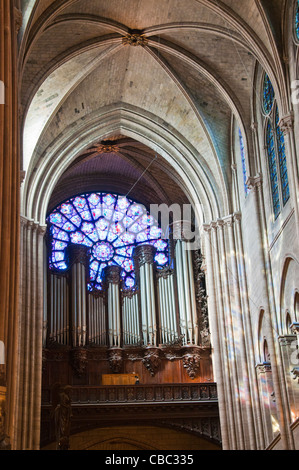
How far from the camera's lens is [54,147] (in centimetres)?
2302

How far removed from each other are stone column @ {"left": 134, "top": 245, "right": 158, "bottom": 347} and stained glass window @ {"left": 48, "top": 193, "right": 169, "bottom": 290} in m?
0.58

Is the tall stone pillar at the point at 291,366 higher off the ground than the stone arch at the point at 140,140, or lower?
lower

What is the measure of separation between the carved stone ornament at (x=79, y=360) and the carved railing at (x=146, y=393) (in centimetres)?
158

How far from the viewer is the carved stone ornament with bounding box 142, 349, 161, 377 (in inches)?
978

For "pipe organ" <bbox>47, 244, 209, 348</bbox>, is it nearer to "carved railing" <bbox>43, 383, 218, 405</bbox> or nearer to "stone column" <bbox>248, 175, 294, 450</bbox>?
"carved railing" <bbox>43, 383, 218, 405</bbox>

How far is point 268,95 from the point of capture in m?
20.2

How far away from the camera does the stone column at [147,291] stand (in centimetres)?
2538

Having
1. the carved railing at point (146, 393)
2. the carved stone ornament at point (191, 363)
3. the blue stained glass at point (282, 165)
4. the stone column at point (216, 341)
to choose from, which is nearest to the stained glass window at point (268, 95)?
the blue stained glass at point (282, 165)

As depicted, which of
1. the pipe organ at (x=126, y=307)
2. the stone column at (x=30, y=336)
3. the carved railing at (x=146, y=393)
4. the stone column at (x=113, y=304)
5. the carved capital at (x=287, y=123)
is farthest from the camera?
the stone column at (x=113, y=304)

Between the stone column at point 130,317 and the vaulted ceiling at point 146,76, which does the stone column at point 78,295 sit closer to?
the stone column at point 130,317

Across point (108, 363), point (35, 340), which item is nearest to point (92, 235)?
point (108, 363)

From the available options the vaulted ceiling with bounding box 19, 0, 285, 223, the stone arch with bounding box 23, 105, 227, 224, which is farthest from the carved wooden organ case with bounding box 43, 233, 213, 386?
the vaulted ceiling with bounding box 19, 0, 285, 223

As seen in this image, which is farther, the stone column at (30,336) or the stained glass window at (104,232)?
the stained glass window at (104,232)

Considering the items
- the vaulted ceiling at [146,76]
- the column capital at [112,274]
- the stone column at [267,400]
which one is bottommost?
the stone column at [267,400]
